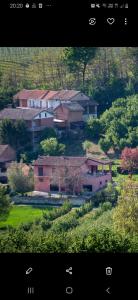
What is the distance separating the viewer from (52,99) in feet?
22.5

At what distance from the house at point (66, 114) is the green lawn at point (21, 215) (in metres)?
1.42

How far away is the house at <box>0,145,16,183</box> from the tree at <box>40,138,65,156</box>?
31cm

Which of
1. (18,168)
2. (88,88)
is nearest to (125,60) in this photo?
(88,88)

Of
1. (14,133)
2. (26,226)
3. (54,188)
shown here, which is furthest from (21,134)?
(26,226)

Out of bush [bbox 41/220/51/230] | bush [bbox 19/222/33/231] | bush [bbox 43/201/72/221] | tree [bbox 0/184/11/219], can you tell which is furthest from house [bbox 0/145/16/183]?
bush [bbox 19/222/33/231]

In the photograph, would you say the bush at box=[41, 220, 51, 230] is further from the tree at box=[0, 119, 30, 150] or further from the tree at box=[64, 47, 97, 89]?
the tree at box=[64, 47, 97, 89]

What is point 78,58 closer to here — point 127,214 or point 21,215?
point 21,215

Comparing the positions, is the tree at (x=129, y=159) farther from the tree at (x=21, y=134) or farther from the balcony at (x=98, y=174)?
the tree at (x=21, y=134)

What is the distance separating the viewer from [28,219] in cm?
478

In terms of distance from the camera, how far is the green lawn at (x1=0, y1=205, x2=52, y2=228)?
182 inches

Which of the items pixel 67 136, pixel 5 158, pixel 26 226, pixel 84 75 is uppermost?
pixel 84 75

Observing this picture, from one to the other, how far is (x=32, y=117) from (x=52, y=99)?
44 cm
